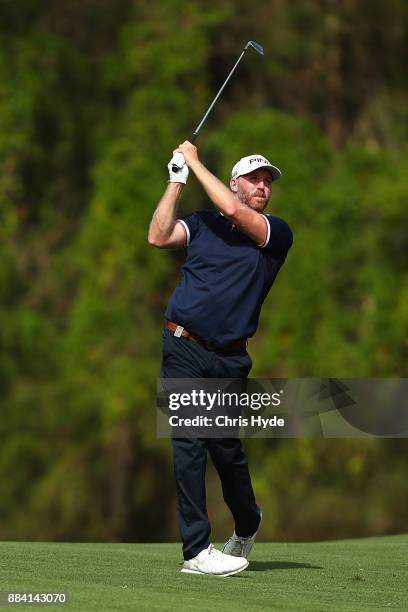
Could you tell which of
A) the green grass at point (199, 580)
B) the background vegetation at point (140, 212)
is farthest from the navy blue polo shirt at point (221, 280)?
the background vegetation at point (140, 212)

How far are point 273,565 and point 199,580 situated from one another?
1.13 meters

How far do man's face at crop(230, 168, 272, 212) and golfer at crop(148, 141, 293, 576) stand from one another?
63 millimetres

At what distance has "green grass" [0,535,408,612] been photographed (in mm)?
5902

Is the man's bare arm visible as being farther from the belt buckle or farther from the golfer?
the belt buckle

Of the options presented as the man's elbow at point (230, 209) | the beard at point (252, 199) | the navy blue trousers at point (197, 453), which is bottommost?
the navy blue trousers at point (197, 453)

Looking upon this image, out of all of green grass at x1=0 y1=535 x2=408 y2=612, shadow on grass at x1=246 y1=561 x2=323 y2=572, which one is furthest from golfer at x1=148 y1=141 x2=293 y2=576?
shadow on grass at x1=246 y1=561 x2=323 y2=572

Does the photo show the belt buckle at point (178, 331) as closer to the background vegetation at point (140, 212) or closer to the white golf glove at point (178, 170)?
the white golf glove at point (178, 170)

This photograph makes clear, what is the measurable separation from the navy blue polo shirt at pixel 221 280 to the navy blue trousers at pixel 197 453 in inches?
3.7

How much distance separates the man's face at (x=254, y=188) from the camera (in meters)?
7.24

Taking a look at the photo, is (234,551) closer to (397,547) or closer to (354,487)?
(397,547)

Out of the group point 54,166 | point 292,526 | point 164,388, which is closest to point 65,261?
point 54,166

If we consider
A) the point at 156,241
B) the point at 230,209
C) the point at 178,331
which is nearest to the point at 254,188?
the point at 230,209

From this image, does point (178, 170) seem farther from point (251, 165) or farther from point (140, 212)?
point (140, 212)

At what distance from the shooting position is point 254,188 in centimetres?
725
